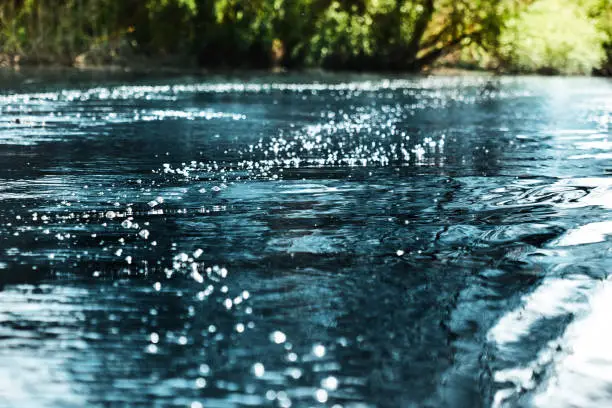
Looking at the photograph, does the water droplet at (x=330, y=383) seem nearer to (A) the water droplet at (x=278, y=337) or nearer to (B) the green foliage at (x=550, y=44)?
(A) the water droplet at (x=278, y=337)

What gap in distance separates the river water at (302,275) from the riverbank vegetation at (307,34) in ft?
102

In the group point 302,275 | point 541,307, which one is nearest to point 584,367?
point 541,307

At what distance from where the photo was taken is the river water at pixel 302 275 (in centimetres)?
402

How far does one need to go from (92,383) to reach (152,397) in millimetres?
276

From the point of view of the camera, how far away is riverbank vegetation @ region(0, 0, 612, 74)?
43.0m

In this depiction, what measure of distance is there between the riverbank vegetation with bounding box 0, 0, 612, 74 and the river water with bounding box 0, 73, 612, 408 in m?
31.1

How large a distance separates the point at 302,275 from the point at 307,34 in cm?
4138

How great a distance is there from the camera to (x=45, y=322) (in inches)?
187

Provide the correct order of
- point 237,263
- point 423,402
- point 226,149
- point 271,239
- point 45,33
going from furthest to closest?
point 45,33
point 226,149
point 271,239
point 237,263
point 423,402

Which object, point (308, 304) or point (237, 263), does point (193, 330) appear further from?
point (237, 263)

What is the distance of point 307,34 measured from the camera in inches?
1826

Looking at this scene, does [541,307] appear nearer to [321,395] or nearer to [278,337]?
[278,337]

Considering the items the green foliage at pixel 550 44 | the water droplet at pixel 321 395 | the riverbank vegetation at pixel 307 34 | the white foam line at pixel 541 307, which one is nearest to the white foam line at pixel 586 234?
the white foam line at pixel 541 307

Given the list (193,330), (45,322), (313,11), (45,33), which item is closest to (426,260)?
(193,330)
